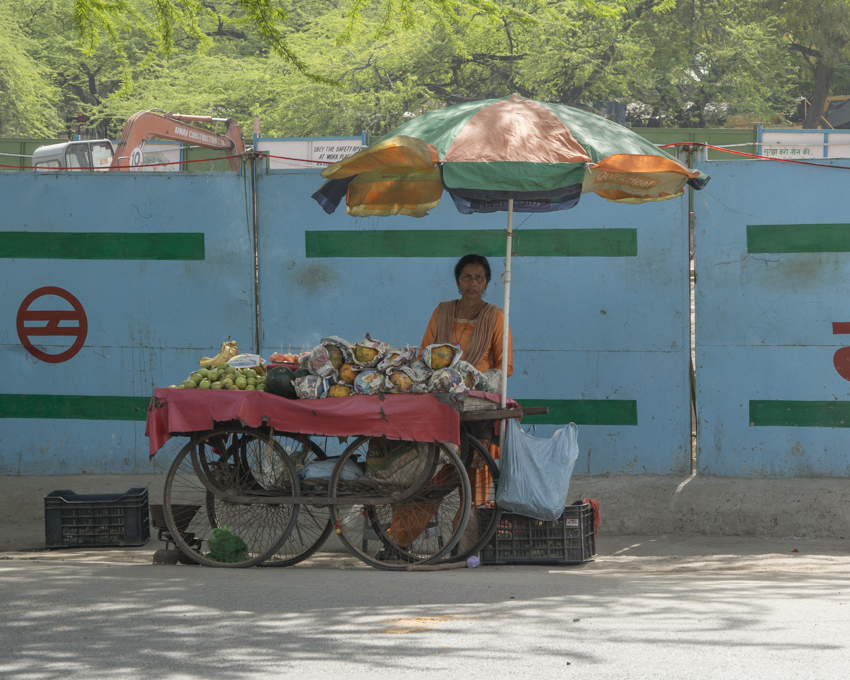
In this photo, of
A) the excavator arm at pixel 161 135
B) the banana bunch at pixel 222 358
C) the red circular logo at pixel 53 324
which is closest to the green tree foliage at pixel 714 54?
the excavator arm at pixel 161 135

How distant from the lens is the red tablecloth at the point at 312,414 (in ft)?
15.9

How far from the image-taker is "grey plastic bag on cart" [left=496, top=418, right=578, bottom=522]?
4.97 metres

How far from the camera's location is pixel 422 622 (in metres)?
3.81

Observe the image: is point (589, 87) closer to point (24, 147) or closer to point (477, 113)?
point (24, 147)

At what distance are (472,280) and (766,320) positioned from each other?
213 centimetres

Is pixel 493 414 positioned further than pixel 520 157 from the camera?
Yes

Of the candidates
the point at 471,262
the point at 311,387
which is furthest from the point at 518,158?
the point at 311,387

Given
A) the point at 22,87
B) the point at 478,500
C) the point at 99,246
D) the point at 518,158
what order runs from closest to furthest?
1. the point at 518,158
2. the point at 478,500
3. the point at 99,246
4. the point at 22,87

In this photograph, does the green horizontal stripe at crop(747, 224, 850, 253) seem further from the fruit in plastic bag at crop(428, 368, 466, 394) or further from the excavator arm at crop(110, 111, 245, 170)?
the excavator arm at crop(110, 111, 245, 170)

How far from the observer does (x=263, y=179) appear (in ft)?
21.9

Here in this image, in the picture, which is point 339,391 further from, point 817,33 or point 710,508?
point 817,33

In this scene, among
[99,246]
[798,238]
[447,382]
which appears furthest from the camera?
[99,246]

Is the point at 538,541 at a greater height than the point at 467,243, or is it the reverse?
the point at 467,243

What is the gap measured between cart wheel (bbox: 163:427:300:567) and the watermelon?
0.89 ft
